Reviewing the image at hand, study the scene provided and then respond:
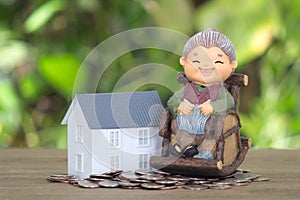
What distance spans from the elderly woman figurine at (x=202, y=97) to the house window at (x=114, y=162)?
0.08m

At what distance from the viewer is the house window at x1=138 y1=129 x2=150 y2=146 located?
3.53 feet

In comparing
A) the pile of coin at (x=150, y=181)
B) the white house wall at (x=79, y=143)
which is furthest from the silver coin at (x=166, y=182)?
the white house wall at (x=79, y=143)

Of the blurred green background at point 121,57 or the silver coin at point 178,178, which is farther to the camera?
the blurred green background at point 121,57

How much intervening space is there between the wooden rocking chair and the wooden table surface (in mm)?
38

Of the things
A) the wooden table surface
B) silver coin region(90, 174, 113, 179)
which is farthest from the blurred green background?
silver coin region(90, 174, 113, 179)

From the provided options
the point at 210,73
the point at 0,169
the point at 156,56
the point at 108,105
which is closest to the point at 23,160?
the point at 0,169

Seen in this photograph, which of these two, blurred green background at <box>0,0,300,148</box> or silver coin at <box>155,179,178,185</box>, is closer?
silver coin at <box>155,179,178,185</box>

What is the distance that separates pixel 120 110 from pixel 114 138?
0.14 feet

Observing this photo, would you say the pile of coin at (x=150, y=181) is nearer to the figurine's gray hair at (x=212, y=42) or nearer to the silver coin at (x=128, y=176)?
the silver coin at (x=128, y=176)

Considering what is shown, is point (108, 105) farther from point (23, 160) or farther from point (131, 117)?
point (23, 160)

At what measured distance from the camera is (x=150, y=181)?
1035mm

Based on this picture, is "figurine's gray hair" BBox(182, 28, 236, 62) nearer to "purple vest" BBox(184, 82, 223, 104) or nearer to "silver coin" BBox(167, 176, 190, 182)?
"purple vest" BBox(184, 82, 223, 104)

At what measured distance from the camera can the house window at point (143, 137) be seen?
1075mm

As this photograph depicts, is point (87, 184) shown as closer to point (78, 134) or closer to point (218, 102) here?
point (78, 134)
